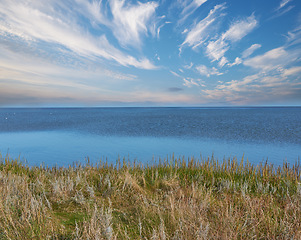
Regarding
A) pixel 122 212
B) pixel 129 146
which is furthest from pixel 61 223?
pixel 129 146

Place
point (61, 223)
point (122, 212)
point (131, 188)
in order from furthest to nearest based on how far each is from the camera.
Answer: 1. point (131, 188)
2. point (122, 212)
3. point (61, 223)

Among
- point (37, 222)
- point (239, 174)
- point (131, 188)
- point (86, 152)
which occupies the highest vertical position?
point (37, 222)

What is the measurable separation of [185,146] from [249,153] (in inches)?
275

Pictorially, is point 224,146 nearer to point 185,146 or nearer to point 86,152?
point 185,146

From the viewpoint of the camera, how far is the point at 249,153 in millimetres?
18844

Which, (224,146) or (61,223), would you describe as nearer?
(61,223)

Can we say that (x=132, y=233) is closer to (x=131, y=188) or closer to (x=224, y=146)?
(x=131, y=188)

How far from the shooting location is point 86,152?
20031 millimetres

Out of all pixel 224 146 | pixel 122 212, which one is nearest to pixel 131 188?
pixel 122 212

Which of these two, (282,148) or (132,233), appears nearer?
(132,233)

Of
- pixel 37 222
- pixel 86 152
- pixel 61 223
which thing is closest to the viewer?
pixel 37 222

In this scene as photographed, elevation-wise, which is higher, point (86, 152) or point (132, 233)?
point (132, 233)

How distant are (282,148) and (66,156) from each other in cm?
2395

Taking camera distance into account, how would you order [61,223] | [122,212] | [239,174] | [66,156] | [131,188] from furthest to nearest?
[66,156] → [239,174] → [131,188] → [122,212] → [61,223]
